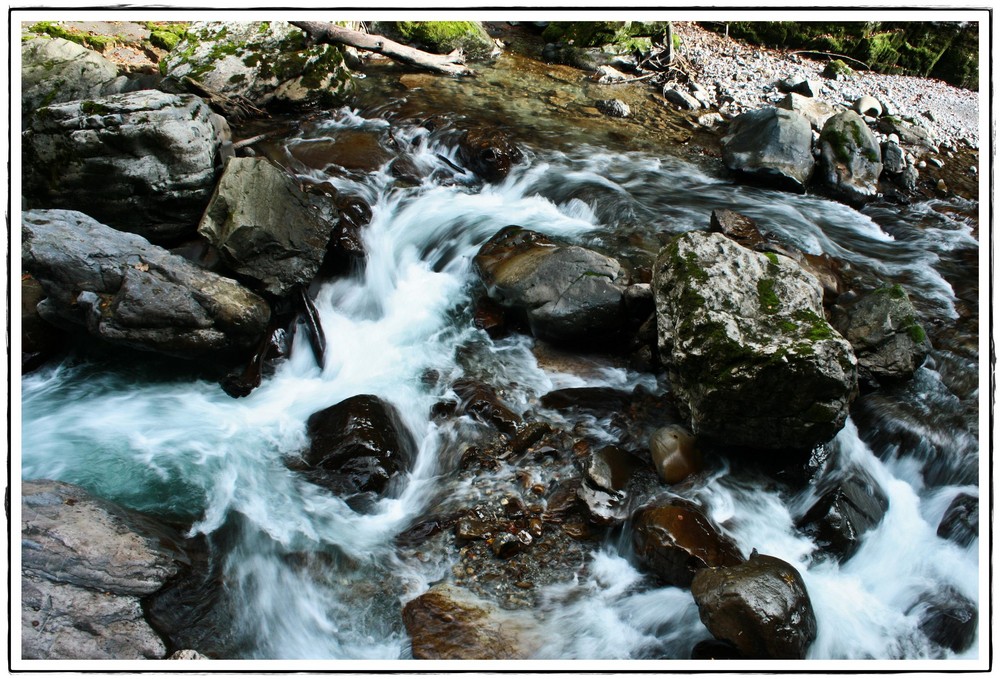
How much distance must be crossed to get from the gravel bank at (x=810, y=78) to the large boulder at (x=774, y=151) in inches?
86.8

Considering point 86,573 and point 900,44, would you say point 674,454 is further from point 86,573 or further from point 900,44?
point 900,44

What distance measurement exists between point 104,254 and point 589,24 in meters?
11.2

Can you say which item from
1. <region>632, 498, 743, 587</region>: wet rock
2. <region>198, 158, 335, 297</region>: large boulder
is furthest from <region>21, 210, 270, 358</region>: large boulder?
<region>632, 498, 743, 587</region>: wet rock

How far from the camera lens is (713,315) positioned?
470 cm

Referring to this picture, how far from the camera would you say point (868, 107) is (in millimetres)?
11188

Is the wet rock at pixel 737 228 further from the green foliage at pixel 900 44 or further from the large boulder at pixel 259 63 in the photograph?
the green foliage at pixel 900 44

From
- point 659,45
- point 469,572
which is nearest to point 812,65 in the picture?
point 659,45

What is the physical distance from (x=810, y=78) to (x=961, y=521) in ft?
37.3

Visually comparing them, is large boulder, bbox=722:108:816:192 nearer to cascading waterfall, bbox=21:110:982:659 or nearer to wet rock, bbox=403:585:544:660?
cascading waterfall, bbox=21:110:982:659

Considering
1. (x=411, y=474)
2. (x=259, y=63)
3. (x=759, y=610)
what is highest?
(x=259, y=63)

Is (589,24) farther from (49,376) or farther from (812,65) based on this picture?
(49,376)

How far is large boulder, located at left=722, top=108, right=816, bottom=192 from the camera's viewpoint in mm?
8805

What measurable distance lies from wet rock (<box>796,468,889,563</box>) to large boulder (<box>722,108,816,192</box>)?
534cm

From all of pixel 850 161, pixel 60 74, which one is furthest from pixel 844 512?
pixel 60 74
